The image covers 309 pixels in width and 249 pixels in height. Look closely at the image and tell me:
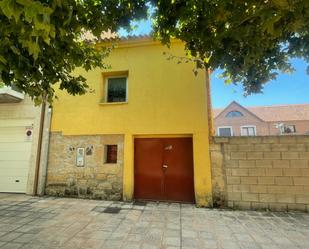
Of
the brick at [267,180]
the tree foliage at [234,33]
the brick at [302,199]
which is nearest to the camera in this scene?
the tree foliage at [234,33]

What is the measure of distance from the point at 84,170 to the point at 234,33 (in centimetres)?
575

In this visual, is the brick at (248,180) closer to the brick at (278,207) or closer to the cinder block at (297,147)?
the brick at (278,207)

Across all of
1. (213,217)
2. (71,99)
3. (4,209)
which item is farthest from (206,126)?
(4,209)

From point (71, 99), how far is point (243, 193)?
20.3ft

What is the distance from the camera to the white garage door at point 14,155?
296 inches

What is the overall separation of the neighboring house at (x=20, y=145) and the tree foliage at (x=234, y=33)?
5.72 metres

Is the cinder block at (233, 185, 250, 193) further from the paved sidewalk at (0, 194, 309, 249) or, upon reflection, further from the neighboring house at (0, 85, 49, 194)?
the neighboring house at (0, 85, 49, 194)

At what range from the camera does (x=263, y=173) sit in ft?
19.4

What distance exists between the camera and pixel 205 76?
6.88 metres

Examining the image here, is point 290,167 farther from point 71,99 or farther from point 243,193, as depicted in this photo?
point 71,99

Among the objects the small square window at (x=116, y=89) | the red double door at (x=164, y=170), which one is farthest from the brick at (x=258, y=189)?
the small square window at (x=116, y=89)

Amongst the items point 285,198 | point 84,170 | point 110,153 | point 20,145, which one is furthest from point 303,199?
point 20,145

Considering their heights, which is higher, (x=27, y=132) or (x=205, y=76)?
(x=205, y=76)

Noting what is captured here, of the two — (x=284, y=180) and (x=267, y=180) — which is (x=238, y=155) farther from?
(x=284, y=180)
